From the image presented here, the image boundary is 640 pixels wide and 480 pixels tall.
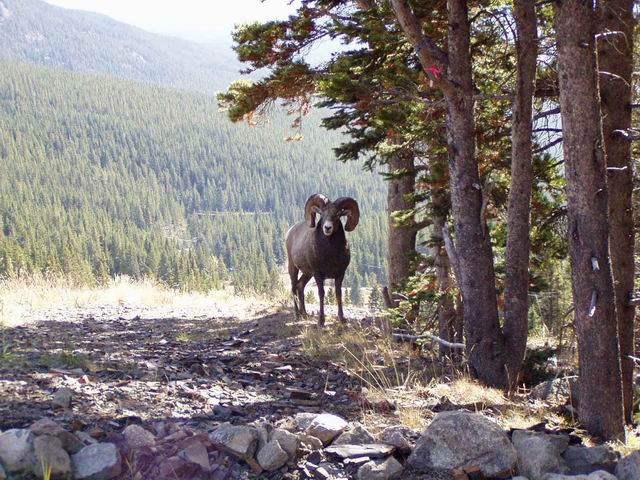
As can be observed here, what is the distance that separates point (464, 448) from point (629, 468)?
107cm

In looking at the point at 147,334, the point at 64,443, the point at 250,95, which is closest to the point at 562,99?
the point at 64,443

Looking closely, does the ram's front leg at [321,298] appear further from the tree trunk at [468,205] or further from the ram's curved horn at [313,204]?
the tree trunk at [468,205]

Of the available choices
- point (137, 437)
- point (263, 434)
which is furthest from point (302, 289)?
point (137, 437)

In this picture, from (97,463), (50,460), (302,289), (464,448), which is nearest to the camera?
(50,460)

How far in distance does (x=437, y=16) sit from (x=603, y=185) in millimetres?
3952

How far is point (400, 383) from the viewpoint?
7.10 metres

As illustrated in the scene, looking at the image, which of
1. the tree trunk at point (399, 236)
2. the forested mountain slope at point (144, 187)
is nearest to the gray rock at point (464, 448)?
the tree trunk at point (399, 236)

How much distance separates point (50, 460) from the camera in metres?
3.98

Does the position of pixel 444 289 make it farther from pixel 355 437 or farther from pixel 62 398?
pixel 62 398

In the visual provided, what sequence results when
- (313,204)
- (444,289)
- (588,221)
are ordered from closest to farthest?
(588,221) < (444,289) < (313,204)

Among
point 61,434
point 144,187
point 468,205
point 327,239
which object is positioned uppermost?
point 144,187

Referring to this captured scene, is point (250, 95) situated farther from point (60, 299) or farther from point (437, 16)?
point (60, 299)

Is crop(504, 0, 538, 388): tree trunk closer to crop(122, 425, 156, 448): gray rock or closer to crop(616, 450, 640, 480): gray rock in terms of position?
crop(616, 450, 640, 480): gray rock

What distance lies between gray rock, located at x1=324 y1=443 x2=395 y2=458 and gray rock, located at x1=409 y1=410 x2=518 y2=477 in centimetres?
18
